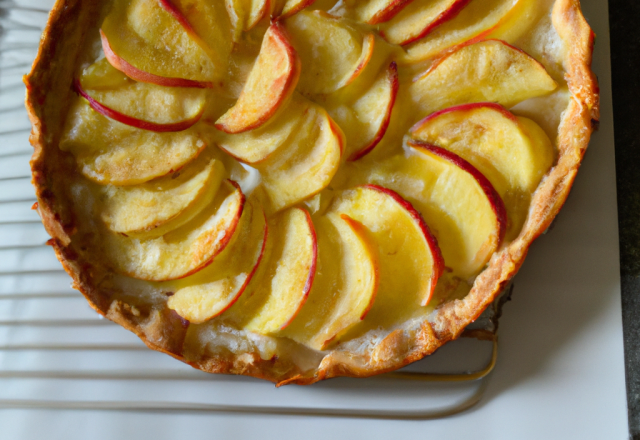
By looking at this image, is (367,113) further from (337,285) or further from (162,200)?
(162,200)

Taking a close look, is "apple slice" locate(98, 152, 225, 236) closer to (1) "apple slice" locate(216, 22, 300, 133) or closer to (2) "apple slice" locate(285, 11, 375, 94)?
(1) "apple slice" locate(216, 22, 300, 133)

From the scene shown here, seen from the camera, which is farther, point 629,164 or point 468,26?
point 629,164

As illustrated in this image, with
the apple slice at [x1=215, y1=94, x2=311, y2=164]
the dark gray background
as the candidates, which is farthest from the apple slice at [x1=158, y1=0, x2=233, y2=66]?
the dark gray background

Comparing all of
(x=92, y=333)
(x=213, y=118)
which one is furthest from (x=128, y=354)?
(x=213, y=118)

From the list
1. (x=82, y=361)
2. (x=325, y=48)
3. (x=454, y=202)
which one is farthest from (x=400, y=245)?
(x=82, y=361)

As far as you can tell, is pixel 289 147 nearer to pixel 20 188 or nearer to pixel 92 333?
pixel 92 333

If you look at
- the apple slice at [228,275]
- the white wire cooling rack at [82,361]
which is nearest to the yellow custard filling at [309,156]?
the apple slice at [228,275]
